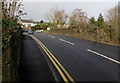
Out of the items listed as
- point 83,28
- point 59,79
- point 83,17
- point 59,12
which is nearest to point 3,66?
point 59,79

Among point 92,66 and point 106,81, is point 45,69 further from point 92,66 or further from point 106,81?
point 106,81

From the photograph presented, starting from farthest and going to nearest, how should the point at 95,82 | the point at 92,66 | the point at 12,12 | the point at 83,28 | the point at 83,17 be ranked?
1. the point at 83,17
2. the point at 83,28
3. the point at 12,12
4. the point at 92,66
5. the point at 95,82

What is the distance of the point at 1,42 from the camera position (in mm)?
4637

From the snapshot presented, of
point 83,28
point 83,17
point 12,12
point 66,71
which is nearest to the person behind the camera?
point 66,71

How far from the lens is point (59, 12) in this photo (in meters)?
72.0

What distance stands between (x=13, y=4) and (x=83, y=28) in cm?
1515

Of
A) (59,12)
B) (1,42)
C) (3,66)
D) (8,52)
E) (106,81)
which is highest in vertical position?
(59,12)

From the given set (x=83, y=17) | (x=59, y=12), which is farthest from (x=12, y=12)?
(x=59, y=12)

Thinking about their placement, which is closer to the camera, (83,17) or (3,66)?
(3,66)

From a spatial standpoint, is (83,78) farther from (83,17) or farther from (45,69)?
(83,17)

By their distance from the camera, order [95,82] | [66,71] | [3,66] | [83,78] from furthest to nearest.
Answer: [66,71] → [83,78] → [95,82] → [3,66]

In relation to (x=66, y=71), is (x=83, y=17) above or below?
above

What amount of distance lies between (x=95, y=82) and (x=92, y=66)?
223 cm

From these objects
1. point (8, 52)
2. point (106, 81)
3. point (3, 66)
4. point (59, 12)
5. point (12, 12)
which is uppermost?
point (59, 12)
